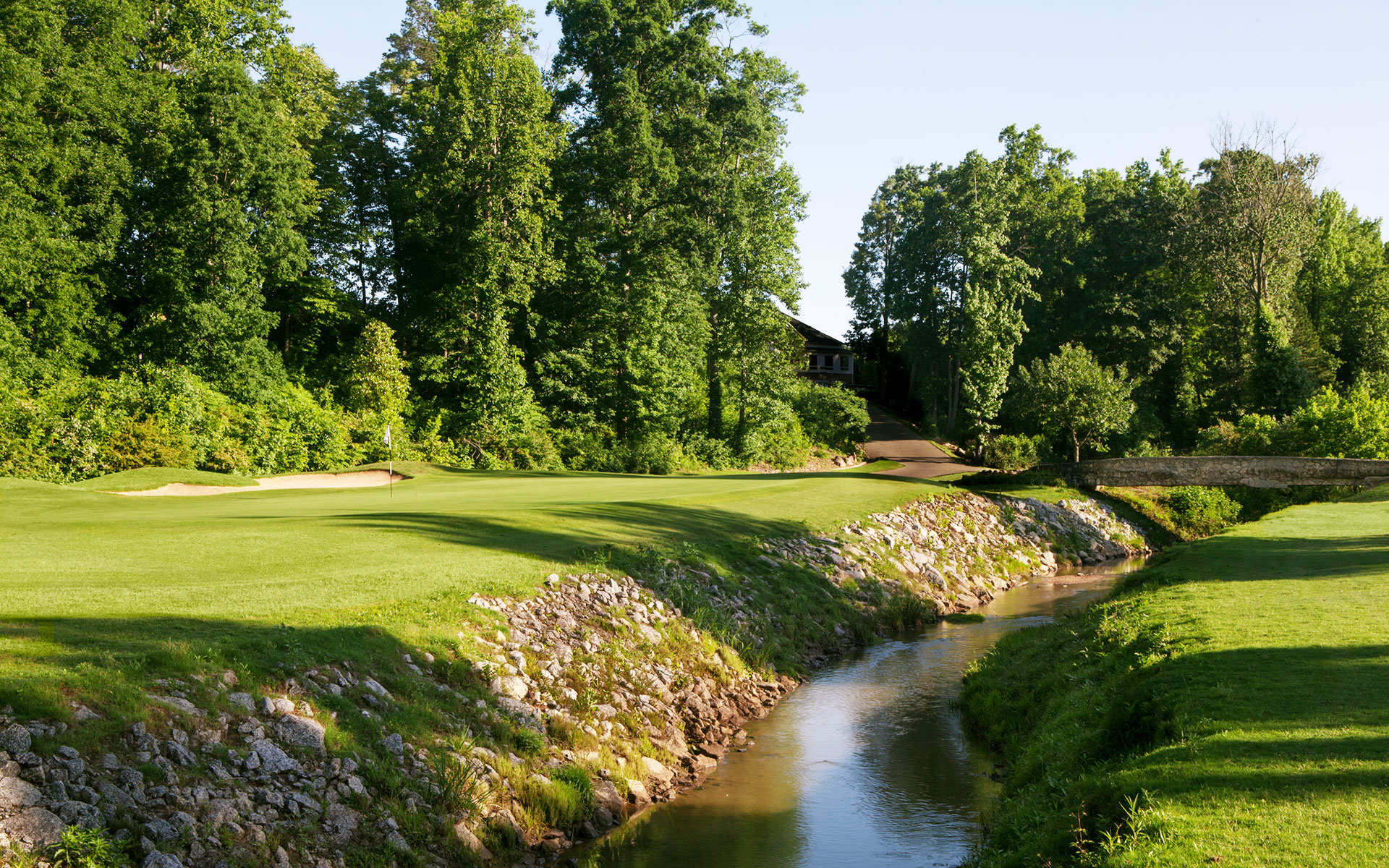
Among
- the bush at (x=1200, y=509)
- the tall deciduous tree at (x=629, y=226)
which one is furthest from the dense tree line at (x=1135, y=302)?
the tall deciduous tree at (x=629, y=226)

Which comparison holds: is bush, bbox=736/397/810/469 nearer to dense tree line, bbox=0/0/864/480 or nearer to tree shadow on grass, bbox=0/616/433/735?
dense tree line, bbox=0/0/864/480

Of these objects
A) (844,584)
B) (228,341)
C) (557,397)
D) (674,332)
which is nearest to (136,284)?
(228,341)

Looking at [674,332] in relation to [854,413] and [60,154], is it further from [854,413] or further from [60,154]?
[60,154]

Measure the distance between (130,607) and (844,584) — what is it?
14371 millimetres

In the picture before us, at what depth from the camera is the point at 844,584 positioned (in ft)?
67.1

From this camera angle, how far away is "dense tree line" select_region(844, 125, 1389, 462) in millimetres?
47344

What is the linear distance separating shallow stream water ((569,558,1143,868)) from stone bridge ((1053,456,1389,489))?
67.6 feet

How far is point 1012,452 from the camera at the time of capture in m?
49.0

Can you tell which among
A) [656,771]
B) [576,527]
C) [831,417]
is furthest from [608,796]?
[831,417]

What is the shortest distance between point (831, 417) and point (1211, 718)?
165ft

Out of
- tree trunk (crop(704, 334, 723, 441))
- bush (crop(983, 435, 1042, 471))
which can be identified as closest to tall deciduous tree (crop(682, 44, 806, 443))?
tree trunk (crop(704, 334, 723, 441))

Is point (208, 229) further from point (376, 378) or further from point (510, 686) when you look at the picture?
point (510, 686)

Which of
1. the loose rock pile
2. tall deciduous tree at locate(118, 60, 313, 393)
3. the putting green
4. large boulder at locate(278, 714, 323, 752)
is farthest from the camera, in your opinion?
tall deciduous tree at locate(118, 60, 313, 393)

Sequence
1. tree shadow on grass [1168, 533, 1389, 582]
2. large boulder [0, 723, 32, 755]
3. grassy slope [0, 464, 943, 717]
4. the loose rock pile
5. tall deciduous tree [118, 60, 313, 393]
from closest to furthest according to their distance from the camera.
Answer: large boulder [0, 723, 32, 755] → grassy slope [0, 464, 943, 717] → tree shadow on grass [1168, 533, 1389, 582] → the loose rock pile → tall deciduous tree [118, 60, 313, 393]
